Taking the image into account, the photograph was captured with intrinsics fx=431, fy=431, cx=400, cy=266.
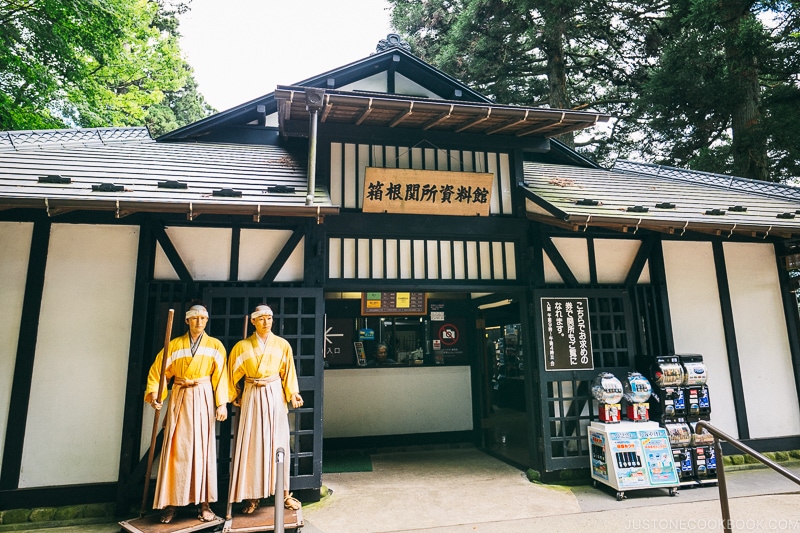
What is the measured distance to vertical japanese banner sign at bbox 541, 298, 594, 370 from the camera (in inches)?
223

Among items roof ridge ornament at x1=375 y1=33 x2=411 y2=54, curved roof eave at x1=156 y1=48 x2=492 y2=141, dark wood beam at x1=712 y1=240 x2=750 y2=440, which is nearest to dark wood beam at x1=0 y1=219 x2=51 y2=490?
curved roof eave at x1=156 y1=48 x2=492 y2=141

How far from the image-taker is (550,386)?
5648mm

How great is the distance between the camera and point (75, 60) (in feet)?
33.4

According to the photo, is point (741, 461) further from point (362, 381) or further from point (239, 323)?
point (239, 323)

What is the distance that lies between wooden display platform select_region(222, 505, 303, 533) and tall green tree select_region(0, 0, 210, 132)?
34.5 ft

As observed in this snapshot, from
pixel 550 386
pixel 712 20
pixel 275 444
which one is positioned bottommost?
pixel 275 444

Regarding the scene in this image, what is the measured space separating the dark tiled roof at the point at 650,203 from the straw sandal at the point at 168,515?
201 inches

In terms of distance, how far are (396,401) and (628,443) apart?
12.3 ft

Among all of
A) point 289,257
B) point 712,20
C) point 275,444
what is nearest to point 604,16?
point 712,20

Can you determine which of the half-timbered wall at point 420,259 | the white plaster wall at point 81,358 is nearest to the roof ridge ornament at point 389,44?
the half-timbered wall at point 420,259

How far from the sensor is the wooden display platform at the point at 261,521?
4027mm

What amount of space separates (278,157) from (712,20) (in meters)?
8.94

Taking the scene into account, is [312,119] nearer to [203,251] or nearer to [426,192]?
[426,192]

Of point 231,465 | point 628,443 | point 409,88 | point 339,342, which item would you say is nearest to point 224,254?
point 231,465
